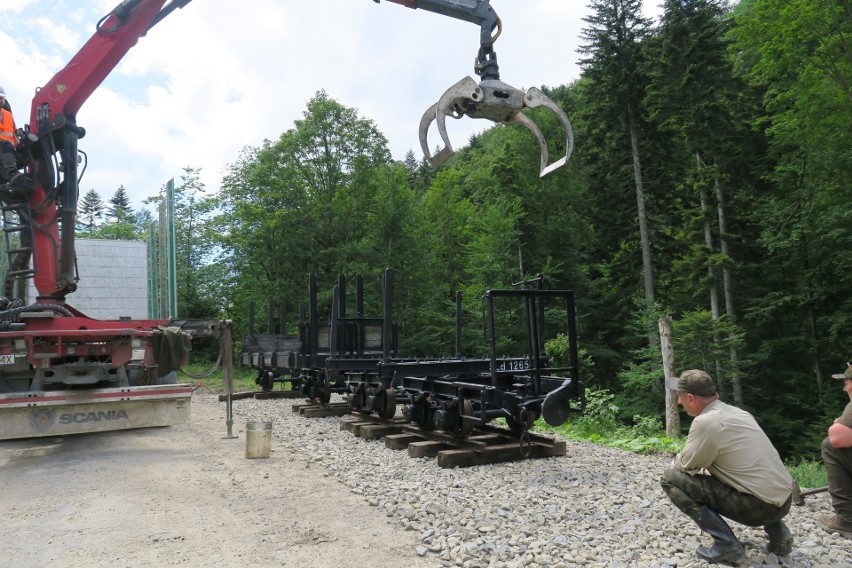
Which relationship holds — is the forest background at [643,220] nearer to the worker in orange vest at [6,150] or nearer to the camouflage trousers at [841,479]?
the worker in orange vest at [6,150]

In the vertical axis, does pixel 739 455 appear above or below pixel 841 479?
above

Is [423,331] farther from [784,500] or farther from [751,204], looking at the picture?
[784,500]

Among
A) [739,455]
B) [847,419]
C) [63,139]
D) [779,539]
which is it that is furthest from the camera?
[63,139]

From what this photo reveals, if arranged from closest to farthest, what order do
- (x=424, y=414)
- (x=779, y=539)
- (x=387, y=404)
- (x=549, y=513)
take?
(x=779, y=539) < (x=549, y=513) < (x=424, y=414) < (x=387, y=404)

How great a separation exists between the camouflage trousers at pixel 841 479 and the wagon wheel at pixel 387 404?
5467 mm

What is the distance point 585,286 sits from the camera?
77.8ft

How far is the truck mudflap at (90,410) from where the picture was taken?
252 inches

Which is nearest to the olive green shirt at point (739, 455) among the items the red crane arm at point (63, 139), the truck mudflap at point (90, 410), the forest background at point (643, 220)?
the truck mudflap at point (90, 410)

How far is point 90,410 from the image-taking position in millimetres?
6734

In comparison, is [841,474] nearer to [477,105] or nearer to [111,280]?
[477,105]

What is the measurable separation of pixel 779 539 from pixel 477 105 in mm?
3611

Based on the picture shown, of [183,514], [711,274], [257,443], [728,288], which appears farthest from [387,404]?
[728,288]

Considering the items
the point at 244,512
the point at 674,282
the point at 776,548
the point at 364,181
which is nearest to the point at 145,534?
the point at 244,512

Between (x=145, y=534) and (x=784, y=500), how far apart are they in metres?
4.15
